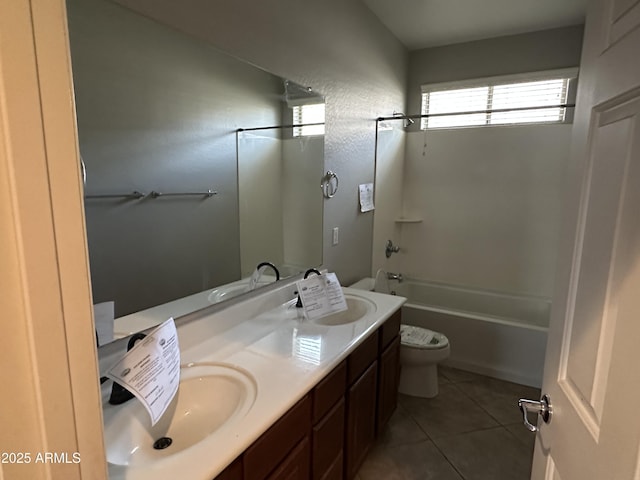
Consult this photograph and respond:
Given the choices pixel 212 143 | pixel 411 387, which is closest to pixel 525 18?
pixel 212 143

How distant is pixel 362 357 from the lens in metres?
1.70

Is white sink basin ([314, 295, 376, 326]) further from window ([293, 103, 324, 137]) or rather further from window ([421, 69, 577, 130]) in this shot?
window ([421, 69, 577, 130])

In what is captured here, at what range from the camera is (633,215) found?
23.7 inches

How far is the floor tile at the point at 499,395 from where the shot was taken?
8.05 ft

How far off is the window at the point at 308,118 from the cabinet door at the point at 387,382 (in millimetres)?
1304

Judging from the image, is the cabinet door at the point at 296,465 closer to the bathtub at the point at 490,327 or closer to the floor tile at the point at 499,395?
the bathtub at the point at 490,327

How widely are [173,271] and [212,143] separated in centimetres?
A: 57

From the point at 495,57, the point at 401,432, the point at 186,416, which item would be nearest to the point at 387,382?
the point at 401,432

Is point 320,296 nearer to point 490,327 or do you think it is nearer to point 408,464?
point 408,464

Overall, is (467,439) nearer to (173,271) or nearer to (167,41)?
(173,271)

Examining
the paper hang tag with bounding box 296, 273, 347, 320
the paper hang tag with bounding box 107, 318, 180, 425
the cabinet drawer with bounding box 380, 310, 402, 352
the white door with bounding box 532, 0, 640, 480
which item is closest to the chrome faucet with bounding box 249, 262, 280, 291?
the paper hang tag with bounding box 296, 273, 347, 320

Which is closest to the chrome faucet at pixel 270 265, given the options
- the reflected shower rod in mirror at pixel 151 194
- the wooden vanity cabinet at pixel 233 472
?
the reflected shower rod in mirror at pixel 151 194

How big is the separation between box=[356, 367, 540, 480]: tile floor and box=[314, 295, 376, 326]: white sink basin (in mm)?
762

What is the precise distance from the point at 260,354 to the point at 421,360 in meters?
1.50
